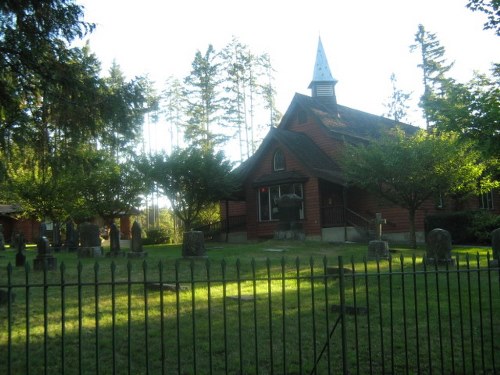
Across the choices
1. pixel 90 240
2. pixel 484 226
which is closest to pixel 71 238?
pixel 90 240

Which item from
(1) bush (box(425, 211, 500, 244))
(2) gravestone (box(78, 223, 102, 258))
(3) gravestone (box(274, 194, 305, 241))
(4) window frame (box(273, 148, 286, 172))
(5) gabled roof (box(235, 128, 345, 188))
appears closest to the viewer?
(2) gravestone (box(78, 223, 102, 258))

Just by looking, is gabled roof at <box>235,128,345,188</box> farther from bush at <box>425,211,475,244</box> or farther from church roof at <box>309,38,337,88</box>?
church roof at <box>309,38,337,88</box>

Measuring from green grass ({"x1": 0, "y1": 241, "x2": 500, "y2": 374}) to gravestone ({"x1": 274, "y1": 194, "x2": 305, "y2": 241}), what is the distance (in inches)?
582

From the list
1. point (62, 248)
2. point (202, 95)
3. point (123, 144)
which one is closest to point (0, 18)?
point (123, 144)

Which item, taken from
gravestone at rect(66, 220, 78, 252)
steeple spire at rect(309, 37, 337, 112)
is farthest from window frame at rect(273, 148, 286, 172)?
gravestone at rect(66, 220, 78, 252)

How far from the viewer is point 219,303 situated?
9.19 m

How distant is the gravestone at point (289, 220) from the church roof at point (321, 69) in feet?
41.0

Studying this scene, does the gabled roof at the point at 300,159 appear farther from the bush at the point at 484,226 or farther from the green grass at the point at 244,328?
the green grass at the point at 244,328

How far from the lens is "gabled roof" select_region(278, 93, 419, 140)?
3088cm

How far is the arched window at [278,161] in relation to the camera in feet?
97.6

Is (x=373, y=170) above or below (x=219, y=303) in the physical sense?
above

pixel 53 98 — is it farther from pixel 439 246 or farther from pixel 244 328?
pixel 439 246

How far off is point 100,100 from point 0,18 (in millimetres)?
2390

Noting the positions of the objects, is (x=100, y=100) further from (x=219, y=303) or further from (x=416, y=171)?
(x=416, y=171)
